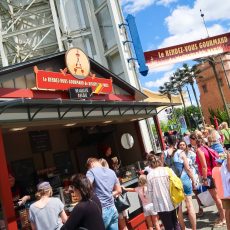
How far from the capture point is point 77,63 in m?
13.2

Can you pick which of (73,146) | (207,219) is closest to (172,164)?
(207,219)

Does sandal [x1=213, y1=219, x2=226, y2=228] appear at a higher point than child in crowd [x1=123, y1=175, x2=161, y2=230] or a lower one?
lower

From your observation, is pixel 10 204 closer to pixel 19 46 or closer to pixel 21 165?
pixel 21 165

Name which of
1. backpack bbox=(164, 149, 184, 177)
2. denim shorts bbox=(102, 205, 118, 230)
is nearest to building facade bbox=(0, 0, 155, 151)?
backpack bbox=(164, 149, 184, 177)

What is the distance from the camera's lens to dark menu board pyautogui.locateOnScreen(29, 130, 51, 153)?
539 inches

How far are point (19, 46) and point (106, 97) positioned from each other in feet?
52.1

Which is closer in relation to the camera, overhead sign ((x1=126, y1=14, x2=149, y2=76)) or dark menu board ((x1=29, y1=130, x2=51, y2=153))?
dark menu board ((x1=29, y1=130, x2=51, y2=153))

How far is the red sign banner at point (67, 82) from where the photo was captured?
38.0 ft

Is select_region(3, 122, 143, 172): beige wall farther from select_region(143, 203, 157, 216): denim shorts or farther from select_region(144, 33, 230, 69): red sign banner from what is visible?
select_region(144, 33, 230, 69): red sign banner

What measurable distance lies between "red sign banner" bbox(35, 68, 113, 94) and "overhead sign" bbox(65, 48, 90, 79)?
19 centimetres

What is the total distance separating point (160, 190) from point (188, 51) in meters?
18.5

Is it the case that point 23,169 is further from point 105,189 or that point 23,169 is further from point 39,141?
point 105,189

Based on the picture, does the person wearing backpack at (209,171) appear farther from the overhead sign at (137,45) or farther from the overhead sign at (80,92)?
the overhead sign at (137,45)

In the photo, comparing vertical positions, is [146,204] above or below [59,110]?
below
